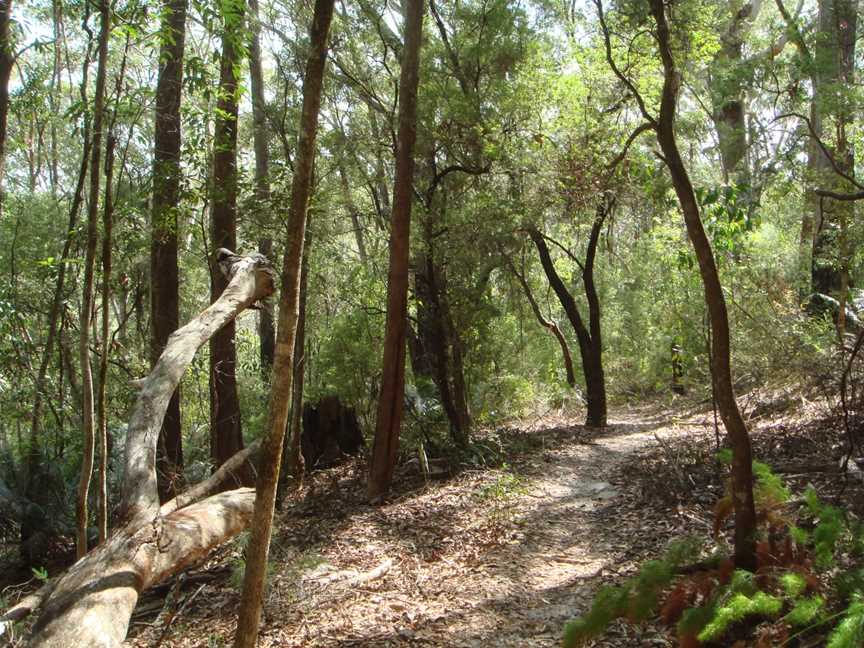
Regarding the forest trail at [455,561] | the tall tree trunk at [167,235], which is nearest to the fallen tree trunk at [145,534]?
the forest trail at [455,561]

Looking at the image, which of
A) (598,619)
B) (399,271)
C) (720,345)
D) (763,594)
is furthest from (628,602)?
(399,271)

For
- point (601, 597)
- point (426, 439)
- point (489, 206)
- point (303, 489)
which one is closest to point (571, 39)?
point (489, 206)

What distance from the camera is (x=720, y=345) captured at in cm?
459

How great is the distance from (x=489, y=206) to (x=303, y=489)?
5153mm

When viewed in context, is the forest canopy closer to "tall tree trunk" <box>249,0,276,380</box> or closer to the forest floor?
"tall tree trunk" <box>249,0,276,380</box>

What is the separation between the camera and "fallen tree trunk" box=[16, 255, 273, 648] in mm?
2848

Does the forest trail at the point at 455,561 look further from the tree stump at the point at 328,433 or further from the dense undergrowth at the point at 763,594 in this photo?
the tree stump at the point at 328,433

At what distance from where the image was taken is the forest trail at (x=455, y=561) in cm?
517

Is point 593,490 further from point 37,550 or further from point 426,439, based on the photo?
point 37,550

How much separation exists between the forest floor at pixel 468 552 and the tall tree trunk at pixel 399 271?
2.42ft

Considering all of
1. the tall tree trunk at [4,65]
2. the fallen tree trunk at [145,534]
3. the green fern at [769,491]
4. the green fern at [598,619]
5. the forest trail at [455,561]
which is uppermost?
the tall tree trunk at [4,65]

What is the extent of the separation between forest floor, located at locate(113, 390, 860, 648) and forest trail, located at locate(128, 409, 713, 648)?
18mm

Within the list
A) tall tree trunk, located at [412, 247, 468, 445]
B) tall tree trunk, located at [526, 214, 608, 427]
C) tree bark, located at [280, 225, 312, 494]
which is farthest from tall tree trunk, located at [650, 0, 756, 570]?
tall tree trunk, located at [526, 214, 608, 427]

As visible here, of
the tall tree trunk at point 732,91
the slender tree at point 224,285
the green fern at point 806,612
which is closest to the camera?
the green fern at point 806,612
